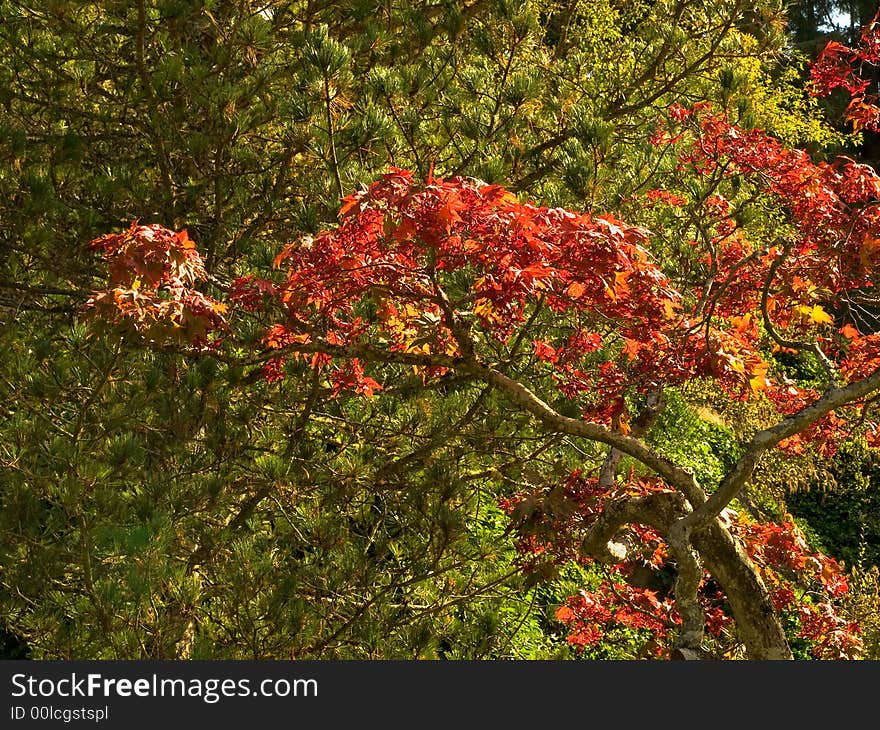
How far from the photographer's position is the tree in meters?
2.96

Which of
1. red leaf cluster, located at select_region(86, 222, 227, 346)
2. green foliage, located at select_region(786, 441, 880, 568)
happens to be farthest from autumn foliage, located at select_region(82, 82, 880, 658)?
green foliage, located at select_region(786, 441, 880, 568)

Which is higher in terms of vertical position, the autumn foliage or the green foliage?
the green foliage

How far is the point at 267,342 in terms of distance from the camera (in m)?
2.84

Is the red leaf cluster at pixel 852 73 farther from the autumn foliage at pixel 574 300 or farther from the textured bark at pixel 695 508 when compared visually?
the textured bark at pixel 695 508

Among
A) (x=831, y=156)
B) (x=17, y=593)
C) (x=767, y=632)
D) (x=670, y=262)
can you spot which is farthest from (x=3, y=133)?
(x=831, y=156)

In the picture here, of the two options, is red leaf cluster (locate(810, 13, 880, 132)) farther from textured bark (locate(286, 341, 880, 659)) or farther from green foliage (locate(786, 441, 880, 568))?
green foliage (locate(786, 441, 880, 568))

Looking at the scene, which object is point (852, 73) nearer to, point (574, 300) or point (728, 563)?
point (574, 300)

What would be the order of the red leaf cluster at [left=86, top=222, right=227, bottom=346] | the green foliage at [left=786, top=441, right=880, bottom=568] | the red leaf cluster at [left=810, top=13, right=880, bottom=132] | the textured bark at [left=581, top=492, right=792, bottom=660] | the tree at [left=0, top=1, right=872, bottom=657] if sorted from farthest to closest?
the green foliage at [left=786, top=441, right=880, bottom=568]
the red leaf cluster at [left=810, top=13, right=880, bottom=132]
the tree at [left=0, top=1, right=872, bottom=657]
the textured bark at [left=581, top=492, right=792, bottom=660]
the red leaf cluster at [left=86, top=222, right=227, bottom=346]

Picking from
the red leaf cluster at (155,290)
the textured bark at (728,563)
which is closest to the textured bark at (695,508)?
the textured bark at (728,563)

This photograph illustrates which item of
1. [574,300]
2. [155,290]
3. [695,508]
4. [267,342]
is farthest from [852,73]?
[155,290]

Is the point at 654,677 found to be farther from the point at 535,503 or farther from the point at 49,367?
the point at 49,367

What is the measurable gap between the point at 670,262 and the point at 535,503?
145 centimetres

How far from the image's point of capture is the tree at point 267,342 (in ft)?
9.70

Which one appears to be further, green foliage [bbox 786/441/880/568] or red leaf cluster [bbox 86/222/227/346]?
green foliage [bbox 786/441/880/568]
